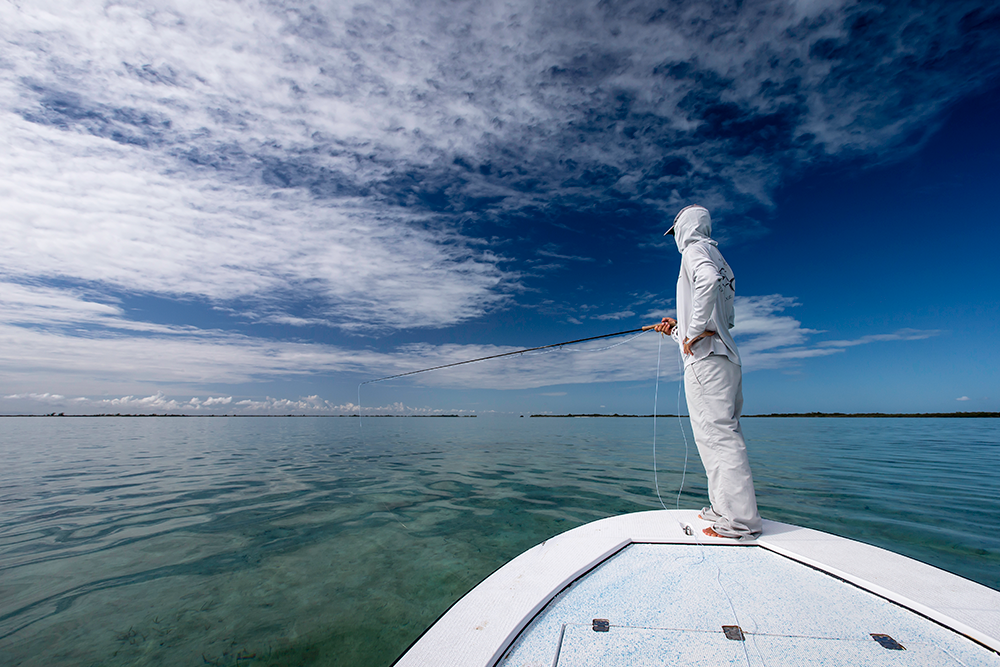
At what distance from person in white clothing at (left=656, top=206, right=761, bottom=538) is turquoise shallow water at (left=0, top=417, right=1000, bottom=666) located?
2319mm

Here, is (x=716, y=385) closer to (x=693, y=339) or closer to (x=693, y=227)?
(x=693, y=339)

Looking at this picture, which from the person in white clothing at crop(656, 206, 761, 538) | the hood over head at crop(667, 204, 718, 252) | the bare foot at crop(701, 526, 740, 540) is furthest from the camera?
the hood over head at crop(667, 204, 718, 252)

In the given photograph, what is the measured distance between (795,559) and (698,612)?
1.33 meters

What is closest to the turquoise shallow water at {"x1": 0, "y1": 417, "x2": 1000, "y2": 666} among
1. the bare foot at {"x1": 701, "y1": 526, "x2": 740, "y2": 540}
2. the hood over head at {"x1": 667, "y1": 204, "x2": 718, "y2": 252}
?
the bare foot at {"x1": 701, "y1": 526, "x2": 740, "y2": 540}

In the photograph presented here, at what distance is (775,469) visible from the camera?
10312 millimetres

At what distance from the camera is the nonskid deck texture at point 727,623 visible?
185cm

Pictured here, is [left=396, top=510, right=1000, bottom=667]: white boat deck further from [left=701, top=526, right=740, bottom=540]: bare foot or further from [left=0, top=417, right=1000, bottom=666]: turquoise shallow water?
[left=0, top=417, right=1000, bottom=666]: turquoise shallow water

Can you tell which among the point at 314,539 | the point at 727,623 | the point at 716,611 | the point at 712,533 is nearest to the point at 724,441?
the point at 712,533

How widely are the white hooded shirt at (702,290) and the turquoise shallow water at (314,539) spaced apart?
3112 mm

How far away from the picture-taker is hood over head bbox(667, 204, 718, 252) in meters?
4.29

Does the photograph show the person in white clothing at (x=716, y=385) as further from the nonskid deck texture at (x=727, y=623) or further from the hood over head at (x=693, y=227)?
the nonskid deck texture at (x=727, y=623)

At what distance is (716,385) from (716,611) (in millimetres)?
2070

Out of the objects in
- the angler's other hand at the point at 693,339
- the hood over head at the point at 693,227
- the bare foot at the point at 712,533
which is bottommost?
the bare foot at the point at 712,533

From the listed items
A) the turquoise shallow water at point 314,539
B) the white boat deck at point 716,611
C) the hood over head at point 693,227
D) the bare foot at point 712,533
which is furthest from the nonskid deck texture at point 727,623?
the hood over head at point 693,227
